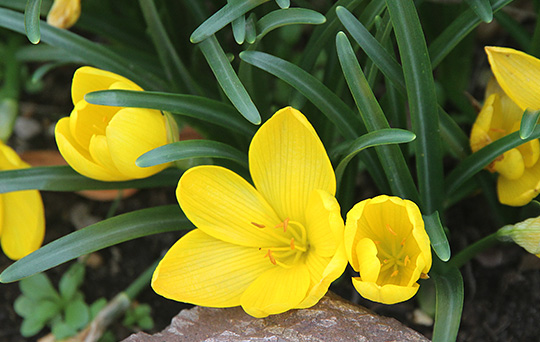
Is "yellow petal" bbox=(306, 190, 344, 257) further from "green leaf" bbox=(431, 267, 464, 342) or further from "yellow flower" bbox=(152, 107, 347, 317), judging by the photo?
"green leaf" bbox=(431, 267, 464, 342)

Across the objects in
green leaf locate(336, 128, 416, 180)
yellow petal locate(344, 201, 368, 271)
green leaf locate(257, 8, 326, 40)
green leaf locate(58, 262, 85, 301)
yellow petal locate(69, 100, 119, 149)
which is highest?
green leaf locate(257, 8, 326, 40)

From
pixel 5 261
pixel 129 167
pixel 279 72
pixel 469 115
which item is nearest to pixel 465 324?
pixel 469 115

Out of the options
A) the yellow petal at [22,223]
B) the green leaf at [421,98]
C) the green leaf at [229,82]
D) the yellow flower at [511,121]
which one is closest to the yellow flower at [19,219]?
the yellow petal at [22,223]

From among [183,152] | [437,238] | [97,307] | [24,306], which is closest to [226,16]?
[183,152]

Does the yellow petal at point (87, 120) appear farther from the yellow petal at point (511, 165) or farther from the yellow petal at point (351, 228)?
the yellow petal at point (511, 165)

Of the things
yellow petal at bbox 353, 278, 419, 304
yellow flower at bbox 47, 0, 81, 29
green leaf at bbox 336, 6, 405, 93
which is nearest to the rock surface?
yellow petal at bbox 353, 278, 419, 304

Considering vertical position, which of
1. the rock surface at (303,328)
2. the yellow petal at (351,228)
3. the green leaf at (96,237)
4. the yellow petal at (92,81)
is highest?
the yellow petal at (92,81)
